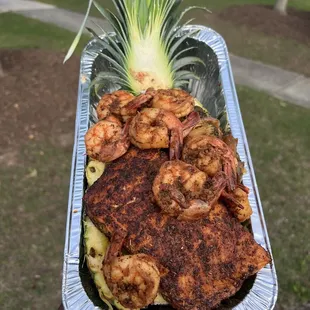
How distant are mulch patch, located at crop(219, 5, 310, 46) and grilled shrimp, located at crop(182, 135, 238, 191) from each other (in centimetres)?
667

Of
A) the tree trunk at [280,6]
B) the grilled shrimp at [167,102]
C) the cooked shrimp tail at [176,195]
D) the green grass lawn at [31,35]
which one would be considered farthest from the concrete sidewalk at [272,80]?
the cooked shrimp tail at [176,195]

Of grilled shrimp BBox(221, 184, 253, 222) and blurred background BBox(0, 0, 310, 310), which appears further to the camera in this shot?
blurred background BBox(0, 0, 310, 310)

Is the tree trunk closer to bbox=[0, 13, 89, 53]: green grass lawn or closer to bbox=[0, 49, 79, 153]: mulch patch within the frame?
bbox=[0, 13, 89, 53]: green grass lawn

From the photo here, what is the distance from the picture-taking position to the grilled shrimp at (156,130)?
2.65 m

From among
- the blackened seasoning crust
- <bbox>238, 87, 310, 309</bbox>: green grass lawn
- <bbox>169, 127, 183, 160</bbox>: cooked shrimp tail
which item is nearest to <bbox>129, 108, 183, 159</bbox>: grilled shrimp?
<bbox>169, 127, 183, 160</bbox>: cooked shrimp tail

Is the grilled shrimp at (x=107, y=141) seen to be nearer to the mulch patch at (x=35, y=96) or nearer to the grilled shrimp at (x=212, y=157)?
the grilled shrimp at (x=212, y=157)

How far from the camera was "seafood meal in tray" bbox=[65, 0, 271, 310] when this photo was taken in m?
2.25

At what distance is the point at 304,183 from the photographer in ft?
16.9

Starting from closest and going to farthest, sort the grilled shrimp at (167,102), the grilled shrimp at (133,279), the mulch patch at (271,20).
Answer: the grilled shrimp at (133,279)
the grilled shrimp at (167,102)
the mulch patch at (271,20)

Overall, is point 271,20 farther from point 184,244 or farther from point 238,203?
point 184,244

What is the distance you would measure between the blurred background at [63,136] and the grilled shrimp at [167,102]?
7.22 feet

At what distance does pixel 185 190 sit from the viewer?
235cm

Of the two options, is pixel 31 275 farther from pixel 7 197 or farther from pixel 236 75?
pixel 236 75

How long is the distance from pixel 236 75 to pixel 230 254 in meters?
5.40
